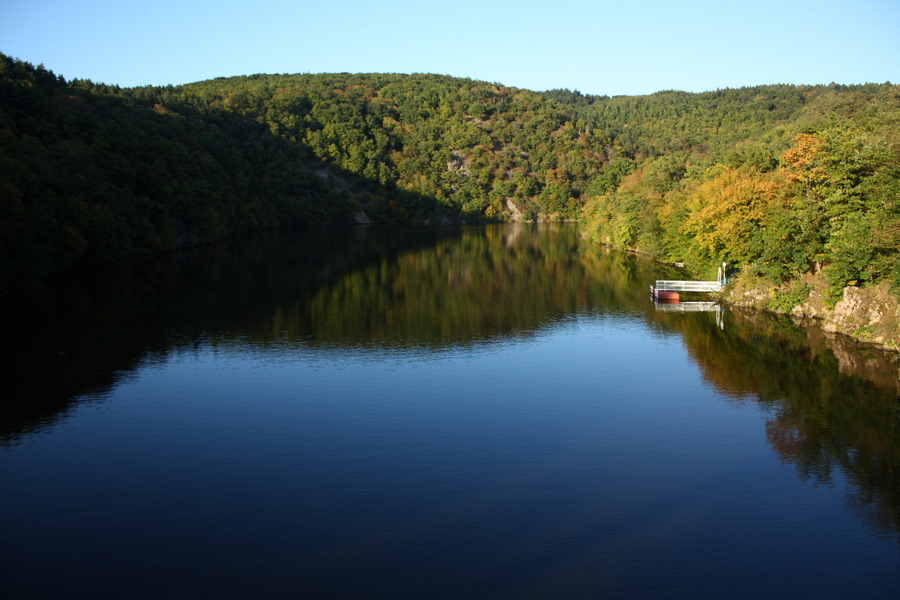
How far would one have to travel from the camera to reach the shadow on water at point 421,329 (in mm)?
24578

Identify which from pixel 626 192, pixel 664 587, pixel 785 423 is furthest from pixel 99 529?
pixel 626 192

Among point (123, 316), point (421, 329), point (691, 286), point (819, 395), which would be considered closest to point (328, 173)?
point (691, 286)

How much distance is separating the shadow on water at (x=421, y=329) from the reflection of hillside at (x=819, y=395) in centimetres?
7

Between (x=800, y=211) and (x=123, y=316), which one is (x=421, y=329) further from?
(x=800, y=211)

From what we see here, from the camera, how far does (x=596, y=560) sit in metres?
16.0

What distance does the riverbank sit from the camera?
3447 cm

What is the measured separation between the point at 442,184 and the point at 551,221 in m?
29.5

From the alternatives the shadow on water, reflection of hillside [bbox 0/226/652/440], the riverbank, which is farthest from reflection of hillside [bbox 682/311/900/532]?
reflection of hillside [bbox 0/226/652/440]

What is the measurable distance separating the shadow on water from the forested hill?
5064mm

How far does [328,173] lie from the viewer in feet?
564

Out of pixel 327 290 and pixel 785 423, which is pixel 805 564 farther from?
pixel 327 290

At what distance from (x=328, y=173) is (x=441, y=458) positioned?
15681 cm

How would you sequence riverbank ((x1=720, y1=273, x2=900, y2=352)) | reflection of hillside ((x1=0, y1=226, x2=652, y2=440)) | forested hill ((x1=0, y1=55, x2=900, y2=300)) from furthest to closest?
forested hill ((x1=0, y1=55, x2=900, y2=300)) → riverbank ((x1=720, y1=273, x2=900, y2=352)) → reflection of hillside ((x1=0, y1=226, x2=652, y2=440))

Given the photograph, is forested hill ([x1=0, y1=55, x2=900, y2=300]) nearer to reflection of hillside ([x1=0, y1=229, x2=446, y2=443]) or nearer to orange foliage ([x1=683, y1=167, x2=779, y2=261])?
orange foliage ([x1=683, y1=167, x2=779, y2=261])
